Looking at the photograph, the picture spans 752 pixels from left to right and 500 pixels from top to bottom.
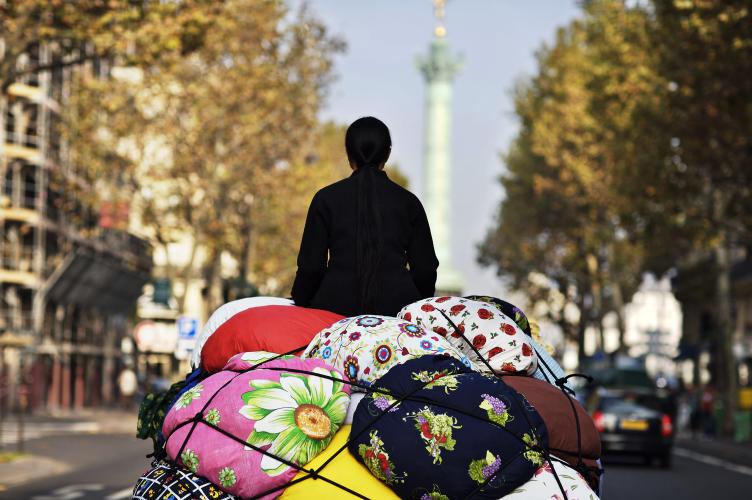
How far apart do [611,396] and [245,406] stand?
24631 mm

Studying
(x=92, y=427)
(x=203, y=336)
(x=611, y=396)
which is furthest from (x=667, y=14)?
(x=203, y=336)

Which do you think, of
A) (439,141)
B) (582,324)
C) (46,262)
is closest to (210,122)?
(46,262)

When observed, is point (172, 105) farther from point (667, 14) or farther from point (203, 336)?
point (203, 336)

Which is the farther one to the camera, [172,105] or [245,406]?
[172,105]

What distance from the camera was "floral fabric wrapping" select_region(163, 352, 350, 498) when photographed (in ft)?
13.0

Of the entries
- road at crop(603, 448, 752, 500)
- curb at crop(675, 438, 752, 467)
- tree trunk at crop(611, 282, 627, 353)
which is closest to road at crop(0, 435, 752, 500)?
road at crop(603, 448, 752, 500)

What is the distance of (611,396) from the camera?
28.1m

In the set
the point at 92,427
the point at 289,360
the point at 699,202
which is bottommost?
the point at 92,427

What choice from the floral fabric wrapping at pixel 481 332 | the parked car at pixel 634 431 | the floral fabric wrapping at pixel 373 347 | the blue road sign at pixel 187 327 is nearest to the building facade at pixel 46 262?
the blue road sign at pixel 187 327

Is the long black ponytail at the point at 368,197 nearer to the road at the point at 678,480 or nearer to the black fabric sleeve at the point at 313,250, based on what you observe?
the black fabric sleeve at the point at 313,250

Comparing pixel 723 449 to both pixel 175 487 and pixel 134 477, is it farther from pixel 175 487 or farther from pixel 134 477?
pixel 175 487

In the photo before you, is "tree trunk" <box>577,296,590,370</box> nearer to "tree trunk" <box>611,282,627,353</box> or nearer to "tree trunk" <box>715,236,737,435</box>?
"tree trunk" <box>611,282,627,353</box>

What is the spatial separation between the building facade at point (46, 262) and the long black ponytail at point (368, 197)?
4404 cm

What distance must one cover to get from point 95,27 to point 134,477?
246 inches
